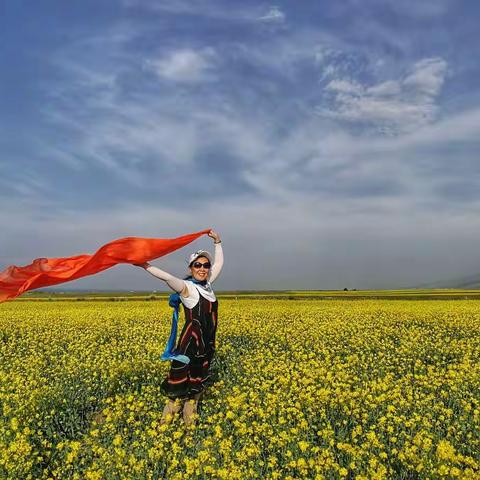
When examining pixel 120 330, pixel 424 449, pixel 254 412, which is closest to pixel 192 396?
pixel 254 412

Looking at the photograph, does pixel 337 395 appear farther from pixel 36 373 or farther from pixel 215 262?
pixel 36 373

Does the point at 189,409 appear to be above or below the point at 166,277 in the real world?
below

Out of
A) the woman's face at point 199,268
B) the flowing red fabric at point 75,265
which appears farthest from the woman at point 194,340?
the flowing red fabric at point 75,265

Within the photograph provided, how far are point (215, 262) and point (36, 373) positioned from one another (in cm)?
458

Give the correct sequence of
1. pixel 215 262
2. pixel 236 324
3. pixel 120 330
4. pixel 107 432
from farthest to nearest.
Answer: pixel 120 330 → pixel 236 324 → pixel 215 262 → pixel 107 432

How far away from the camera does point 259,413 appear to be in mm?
6066

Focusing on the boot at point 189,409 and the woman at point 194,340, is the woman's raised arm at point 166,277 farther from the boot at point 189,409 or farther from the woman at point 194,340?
the boot at point 189,409

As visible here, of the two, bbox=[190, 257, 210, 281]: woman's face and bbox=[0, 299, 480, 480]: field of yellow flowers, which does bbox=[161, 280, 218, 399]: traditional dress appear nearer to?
bbox=[190, 257, 210, 281]: woman's face

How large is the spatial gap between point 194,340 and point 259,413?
57.2 inches

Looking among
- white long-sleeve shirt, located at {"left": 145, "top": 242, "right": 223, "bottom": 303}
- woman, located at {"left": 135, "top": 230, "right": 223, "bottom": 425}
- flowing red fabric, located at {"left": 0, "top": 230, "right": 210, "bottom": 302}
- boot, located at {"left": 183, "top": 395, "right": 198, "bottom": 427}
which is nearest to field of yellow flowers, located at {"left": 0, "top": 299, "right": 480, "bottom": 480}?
boot, located at {"left": 183, "top": 395, "right": 198, "bottom": 427}

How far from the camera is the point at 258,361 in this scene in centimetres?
962

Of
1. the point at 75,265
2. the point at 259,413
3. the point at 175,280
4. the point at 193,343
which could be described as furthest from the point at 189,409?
the point at 75,265

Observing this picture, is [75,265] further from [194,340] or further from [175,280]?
[194,340]

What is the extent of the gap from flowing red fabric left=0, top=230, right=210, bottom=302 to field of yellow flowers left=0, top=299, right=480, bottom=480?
192 cm
